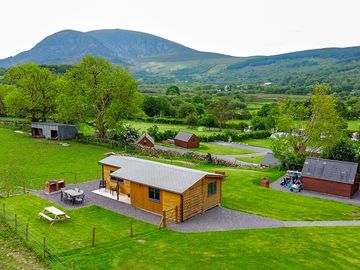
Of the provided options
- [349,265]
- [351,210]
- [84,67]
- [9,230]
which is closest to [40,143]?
[84,67]

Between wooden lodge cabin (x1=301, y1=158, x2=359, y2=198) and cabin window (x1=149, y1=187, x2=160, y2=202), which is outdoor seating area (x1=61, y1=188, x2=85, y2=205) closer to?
cabin window (x1=149, y1=187, x2=160, y2=202)

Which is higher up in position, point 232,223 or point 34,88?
point 34,88

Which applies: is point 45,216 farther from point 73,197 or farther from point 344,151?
point 344,151

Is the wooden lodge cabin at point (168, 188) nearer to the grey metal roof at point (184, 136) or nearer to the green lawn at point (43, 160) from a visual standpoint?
the green lawn at point (43, 160)

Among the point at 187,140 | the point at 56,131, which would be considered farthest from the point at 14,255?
the point at 187,140

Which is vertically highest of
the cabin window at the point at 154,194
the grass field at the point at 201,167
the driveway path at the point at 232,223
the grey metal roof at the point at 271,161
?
the cabin window at the point at 154,194

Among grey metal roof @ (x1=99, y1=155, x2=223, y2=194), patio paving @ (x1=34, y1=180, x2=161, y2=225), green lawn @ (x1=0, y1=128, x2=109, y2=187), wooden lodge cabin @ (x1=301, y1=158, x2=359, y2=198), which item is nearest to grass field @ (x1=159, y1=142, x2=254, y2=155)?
green lawn @ (x1=0, y1=128, x2=109, y2=187)

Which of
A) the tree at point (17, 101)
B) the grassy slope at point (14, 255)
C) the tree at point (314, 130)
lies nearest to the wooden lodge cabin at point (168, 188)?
the grassy slope at point (14, 255)
